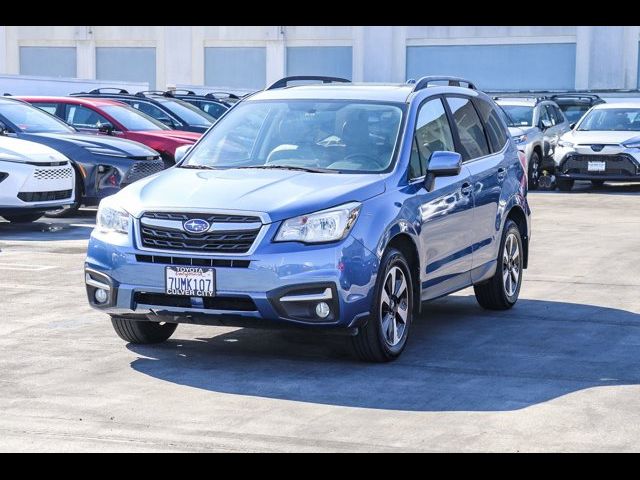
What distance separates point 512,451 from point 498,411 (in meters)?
0.85

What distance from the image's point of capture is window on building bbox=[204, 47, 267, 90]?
202ft

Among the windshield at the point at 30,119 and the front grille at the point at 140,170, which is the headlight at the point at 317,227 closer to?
the front grille at the point at 140,170

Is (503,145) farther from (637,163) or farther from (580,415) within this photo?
(637,163)

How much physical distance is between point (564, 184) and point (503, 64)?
33329mm

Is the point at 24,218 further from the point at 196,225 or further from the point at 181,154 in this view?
the point at 196,225

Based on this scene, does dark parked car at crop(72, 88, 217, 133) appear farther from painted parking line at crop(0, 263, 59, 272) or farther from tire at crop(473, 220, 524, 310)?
tire at crop(473, 220, 524, 310)

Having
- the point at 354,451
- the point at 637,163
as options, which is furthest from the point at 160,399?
the point at 637,163

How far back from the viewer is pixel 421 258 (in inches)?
347

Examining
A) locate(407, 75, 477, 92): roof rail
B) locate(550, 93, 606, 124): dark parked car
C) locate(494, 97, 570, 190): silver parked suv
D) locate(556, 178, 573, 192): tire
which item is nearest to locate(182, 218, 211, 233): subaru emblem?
locate(407, 75, 477, 92): roof rail

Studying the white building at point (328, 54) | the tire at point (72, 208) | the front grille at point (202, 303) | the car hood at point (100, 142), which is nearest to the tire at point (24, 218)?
the tire at point (72, 208)

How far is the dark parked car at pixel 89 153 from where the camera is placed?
17797 millimetres

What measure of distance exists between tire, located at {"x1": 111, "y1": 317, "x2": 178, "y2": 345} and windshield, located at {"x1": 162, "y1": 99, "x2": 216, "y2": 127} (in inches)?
613

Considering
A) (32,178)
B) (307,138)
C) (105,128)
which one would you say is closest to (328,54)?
(105,128)

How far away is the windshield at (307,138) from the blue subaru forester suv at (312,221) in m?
0.01
